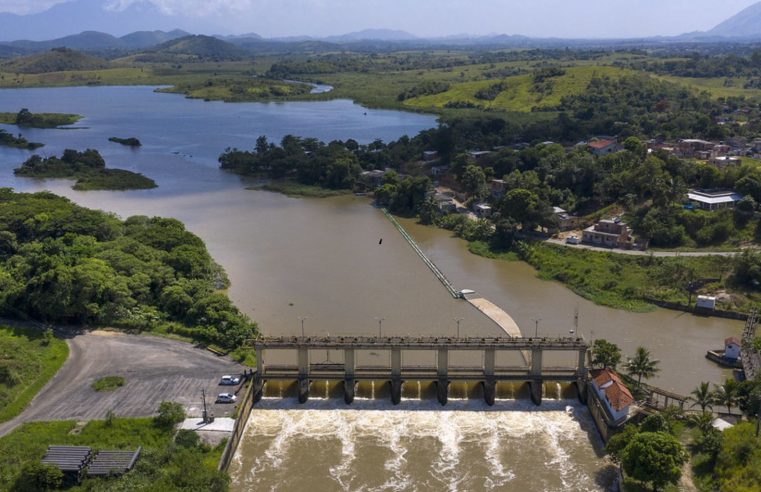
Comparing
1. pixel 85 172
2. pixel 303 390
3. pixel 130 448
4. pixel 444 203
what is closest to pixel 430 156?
pixel 444 203

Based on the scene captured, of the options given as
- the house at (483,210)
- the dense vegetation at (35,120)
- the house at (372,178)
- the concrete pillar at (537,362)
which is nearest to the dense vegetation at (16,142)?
the dense vegetation at (35,120)

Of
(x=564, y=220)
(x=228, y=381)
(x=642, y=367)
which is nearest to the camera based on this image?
(x=642, y=367)

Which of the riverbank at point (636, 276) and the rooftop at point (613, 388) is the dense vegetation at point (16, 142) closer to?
the riverbank at point (636, 276)

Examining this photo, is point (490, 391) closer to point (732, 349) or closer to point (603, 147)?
point (732, 349)

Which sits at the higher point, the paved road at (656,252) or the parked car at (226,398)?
the paved road at (656,252)

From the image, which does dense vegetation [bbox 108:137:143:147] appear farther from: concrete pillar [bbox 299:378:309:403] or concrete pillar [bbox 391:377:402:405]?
concrete pillar [bbox 391:377:402:405]
